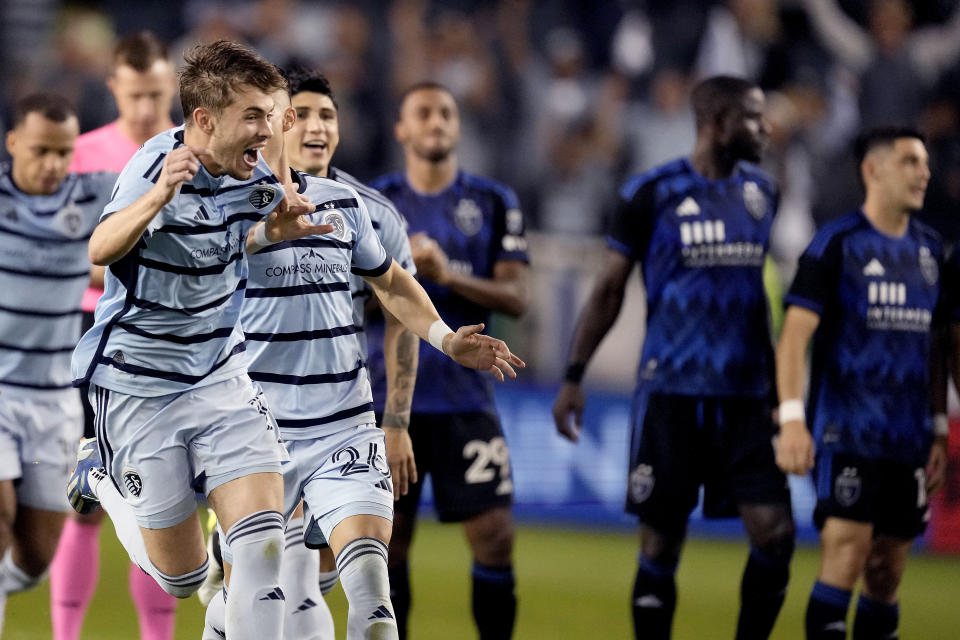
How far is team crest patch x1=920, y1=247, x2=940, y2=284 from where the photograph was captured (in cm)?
596

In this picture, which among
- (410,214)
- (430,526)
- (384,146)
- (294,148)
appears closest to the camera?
(294,148)

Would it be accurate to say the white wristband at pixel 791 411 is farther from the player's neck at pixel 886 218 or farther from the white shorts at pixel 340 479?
the white shorts at pixel 340 479

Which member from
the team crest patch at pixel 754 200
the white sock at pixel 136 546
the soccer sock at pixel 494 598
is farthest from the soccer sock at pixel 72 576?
the team crest patch at pixel 754 200

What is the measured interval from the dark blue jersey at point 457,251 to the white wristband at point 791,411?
1248 mm

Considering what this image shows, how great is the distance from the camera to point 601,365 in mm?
10844

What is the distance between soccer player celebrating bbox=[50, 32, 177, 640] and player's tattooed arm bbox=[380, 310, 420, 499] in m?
1.53

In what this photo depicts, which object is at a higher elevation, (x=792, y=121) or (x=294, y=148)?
(x=792, y=121)

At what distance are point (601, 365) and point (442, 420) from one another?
194 inches

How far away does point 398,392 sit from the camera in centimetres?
517

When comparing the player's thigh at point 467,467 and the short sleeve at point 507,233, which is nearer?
the player's thigh at point 467,467

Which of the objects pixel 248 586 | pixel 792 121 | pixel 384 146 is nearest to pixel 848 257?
pixel 248 586

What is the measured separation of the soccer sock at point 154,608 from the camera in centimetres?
571

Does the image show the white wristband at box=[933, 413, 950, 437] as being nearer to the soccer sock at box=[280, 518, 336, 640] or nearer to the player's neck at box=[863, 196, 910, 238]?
the player's neck at box=[863, 196, 910, 238]

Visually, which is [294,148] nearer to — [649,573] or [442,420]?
[442,420]
